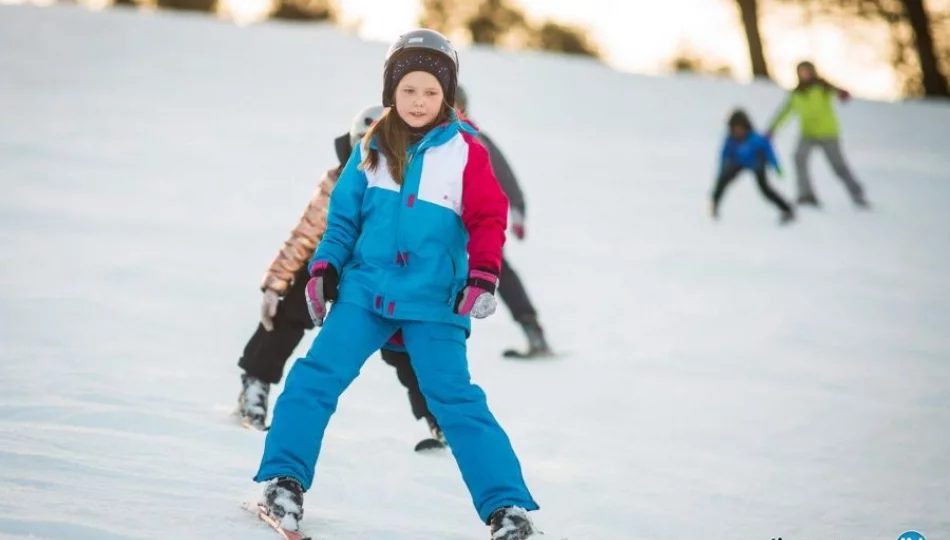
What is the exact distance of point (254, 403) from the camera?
4.46m

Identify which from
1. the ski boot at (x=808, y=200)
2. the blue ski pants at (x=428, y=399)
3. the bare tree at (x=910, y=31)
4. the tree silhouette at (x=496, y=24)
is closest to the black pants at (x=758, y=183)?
the ski boot at (x=808, y=200)

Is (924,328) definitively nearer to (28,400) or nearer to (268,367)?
(268,367)

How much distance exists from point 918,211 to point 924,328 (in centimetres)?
520

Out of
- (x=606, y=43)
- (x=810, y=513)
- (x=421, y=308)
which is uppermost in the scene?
(x=606, y=43)

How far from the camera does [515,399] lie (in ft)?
18.6

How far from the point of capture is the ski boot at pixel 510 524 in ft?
10.4

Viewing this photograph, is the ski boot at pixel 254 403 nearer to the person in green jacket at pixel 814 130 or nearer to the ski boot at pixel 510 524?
the ski boot at pixel 510 524

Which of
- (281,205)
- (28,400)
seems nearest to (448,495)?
(28,400)

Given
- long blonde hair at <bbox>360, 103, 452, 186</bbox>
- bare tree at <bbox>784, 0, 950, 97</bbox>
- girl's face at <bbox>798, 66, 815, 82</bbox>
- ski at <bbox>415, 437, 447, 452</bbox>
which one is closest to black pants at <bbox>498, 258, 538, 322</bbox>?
ski at <bbox>415, 437, 447, 452</bbox>

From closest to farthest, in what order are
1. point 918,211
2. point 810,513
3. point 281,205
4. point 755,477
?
point 810,513
point 755,477
point 281,205
point 918,211

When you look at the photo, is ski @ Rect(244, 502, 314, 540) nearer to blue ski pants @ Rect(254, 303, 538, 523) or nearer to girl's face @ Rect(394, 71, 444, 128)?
blue ski pants @ Rect(254, 303, 538, 523)

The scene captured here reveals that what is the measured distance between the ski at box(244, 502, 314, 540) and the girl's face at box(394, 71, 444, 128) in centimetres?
124

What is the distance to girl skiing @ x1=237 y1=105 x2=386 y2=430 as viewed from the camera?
4215 mm

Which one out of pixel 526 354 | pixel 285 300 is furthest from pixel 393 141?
pixel 526 354
